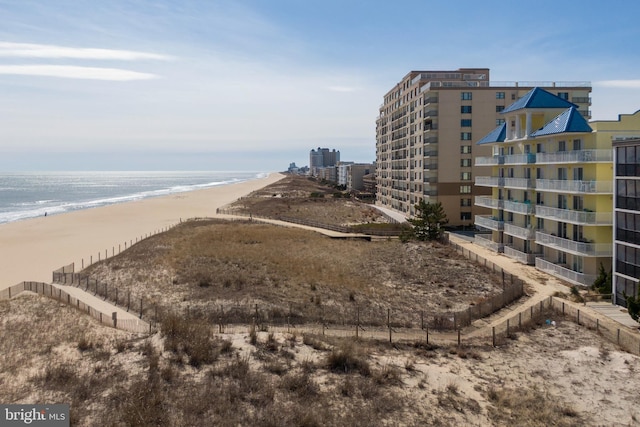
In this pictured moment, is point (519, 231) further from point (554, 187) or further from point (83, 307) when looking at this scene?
point (83, 307)

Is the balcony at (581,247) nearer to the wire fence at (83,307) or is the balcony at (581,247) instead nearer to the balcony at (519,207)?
the balcony at (519,207)

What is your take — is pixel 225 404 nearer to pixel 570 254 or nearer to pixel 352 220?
pixel 570 254

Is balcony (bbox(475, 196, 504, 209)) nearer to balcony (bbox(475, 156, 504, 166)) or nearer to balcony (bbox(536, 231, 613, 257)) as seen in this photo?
balcony (bbox(475, 156, 504, 166))

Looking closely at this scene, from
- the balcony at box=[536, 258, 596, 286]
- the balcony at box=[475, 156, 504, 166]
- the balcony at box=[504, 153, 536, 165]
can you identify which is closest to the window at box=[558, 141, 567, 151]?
the balcony at box=[504, 153, 536, 165]

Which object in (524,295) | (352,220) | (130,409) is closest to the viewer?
(130,409)

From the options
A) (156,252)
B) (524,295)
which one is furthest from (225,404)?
(156,252)

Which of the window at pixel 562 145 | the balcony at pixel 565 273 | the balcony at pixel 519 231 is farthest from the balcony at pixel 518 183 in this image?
the balcony at pixel 565 273
